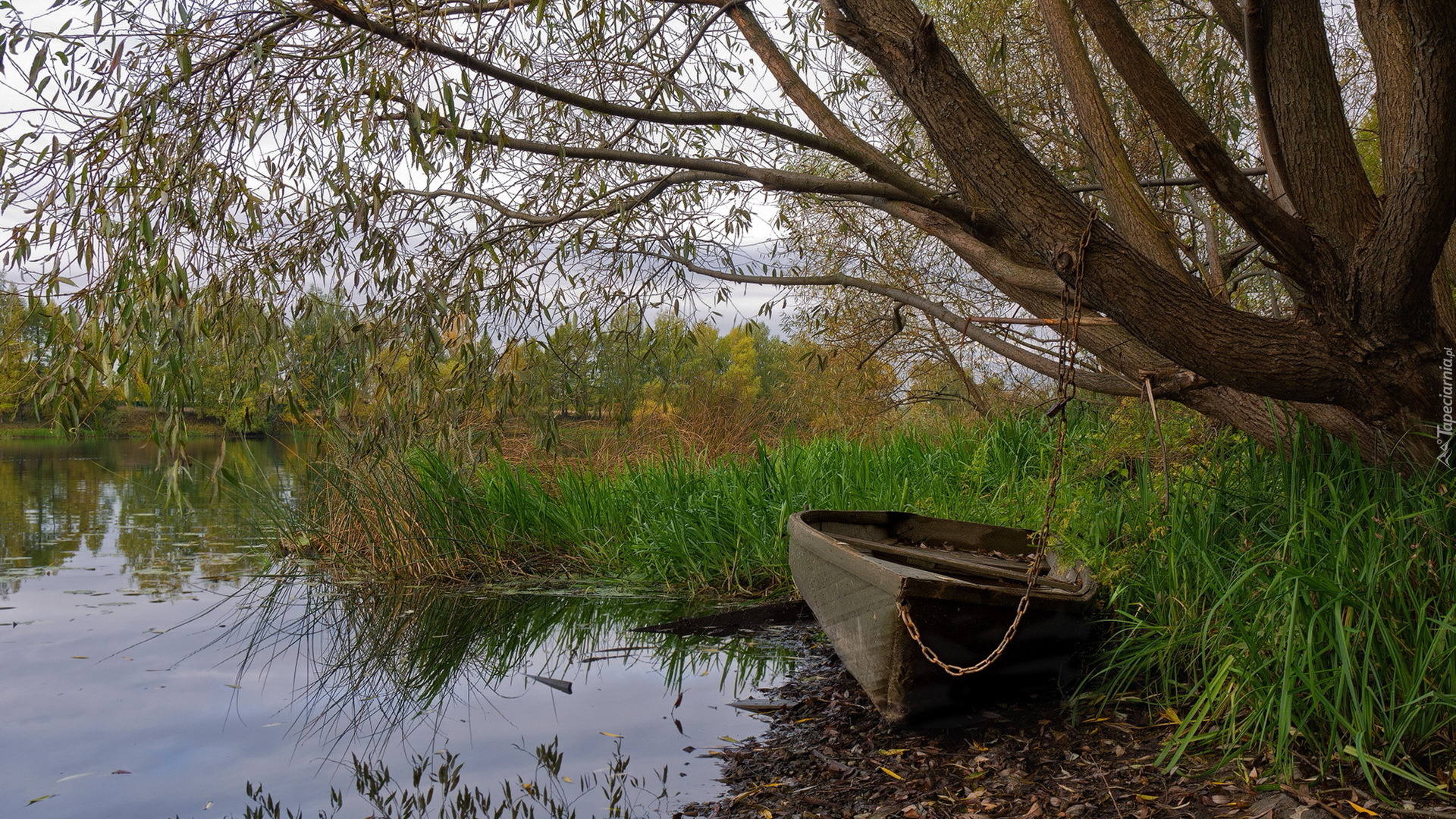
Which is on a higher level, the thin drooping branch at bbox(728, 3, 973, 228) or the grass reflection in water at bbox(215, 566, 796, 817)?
the thin drooping branch at bbox(728, 3, 973, 228)

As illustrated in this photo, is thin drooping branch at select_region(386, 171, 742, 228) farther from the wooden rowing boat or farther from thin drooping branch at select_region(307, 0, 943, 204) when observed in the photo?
the wooden rowing boat

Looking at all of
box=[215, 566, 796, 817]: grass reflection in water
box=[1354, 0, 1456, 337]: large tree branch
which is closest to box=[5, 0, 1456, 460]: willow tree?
box=[1354, 0, 1456, 337]: large tree branch

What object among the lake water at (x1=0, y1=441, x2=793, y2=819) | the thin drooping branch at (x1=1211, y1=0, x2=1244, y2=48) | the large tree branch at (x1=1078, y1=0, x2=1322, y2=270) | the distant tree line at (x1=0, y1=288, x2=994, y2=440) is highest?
the thin drooping branch at (x1=1211, y1=0, x2=1244, y2=48)

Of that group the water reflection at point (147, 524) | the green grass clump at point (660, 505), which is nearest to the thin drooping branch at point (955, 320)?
the green grass clump at point (660, 505)

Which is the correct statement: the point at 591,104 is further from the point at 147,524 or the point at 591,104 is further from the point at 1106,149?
the point at 147,524

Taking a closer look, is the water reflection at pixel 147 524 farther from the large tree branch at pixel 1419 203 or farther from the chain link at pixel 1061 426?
the large tree branch at pixel 1419 203

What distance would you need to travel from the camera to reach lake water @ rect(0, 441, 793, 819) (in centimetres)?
390

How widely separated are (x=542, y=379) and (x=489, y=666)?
186 cm

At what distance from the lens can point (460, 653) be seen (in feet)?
19.5

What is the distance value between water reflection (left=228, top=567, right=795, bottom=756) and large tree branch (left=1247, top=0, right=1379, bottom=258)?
11.1 ft

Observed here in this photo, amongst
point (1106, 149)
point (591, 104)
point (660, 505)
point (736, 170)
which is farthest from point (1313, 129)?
point (660, 505)

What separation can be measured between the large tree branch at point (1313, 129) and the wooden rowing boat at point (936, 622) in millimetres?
1760

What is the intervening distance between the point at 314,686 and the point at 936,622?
3.67 m

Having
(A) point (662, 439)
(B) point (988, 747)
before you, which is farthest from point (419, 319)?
(A) point (662, 439)
